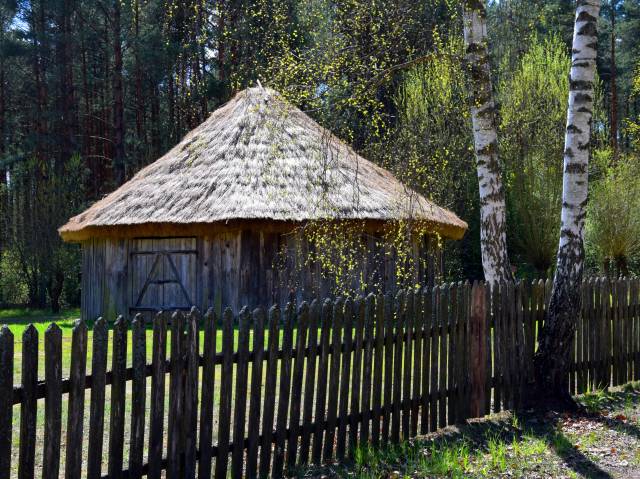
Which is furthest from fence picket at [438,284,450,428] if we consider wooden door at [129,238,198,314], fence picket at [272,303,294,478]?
wooden door at [129,238,198,314]

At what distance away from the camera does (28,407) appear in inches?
159

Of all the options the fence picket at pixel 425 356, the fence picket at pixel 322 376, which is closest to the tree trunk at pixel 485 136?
the fence picket at pixel 425 356

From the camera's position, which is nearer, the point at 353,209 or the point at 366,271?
the point at 353,209

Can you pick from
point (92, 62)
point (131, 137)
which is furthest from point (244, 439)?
point (92, 62)

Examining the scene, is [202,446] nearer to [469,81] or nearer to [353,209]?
[469,81]

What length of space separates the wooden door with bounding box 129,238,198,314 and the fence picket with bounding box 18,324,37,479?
1150cm

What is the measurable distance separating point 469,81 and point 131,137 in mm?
24297

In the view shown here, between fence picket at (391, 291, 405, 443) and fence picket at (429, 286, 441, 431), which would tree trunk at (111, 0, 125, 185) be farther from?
fence picket at (391, 291, 405, 443)

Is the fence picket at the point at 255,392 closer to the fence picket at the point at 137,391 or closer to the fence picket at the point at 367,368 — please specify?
the fence picket at the point at 137,391

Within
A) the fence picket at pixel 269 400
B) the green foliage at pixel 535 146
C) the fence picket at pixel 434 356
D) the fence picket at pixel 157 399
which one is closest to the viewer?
the fence picket at pixel 157 399

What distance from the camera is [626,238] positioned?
22984mm

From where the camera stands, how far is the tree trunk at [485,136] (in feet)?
25.5

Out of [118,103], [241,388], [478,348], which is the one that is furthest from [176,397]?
[118,103]

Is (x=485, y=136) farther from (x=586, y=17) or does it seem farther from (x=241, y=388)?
(x=241, y=388)
